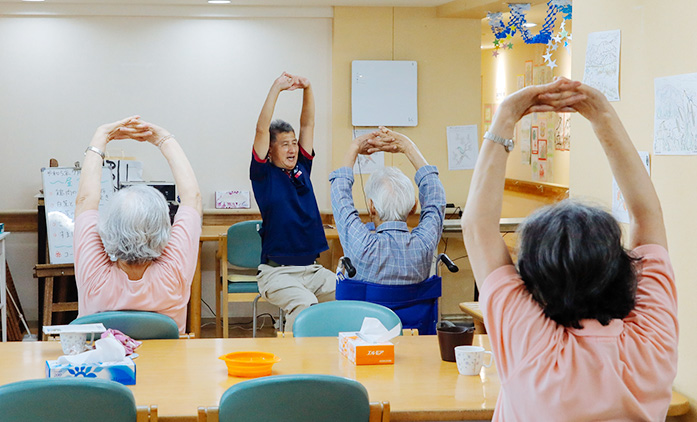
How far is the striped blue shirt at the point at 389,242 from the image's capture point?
3207 millimetres

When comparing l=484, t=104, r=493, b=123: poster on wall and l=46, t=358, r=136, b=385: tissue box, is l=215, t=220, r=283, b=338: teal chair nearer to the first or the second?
l=46, t=358, r=136, b=385: tissue box

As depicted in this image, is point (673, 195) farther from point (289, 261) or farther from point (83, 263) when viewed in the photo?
point (289, 261)

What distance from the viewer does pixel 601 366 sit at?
1437mm

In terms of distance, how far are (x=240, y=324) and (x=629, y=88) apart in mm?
4473

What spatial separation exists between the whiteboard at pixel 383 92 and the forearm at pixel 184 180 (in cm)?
319

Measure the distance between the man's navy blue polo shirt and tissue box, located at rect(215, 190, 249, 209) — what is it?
4.90 feet

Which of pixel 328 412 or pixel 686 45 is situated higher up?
pixel 686 45

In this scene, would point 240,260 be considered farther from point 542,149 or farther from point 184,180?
point 542,149

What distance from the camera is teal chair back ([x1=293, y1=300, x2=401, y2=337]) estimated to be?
296 centimetres

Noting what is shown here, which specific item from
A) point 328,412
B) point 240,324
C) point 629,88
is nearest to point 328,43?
point 240,324

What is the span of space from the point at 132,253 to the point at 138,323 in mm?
237

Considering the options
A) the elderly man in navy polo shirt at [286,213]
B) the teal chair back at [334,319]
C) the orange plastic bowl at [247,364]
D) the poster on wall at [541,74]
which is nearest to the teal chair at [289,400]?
the orange plastic bowl at [247,364]

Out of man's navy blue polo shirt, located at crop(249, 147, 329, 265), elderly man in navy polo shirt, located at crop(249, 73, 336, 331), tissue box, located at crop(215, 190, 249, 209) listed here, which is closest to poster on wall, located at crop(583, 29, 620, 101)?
elderly man in navy polo shirt, located at crop(249, 73, 336, 331)

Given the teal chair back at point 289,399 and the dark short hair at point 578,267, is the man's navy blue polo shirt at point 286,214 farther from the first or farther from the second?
the dark short hair at point 578,267
